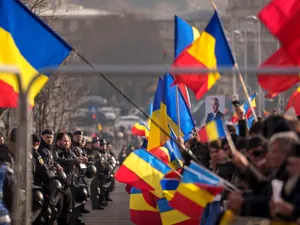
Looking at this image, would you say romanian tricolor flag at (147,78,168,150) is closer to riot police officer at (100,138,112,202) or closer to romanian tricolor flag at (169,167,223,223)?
romanian tricolor flag at (169,167,223,223)

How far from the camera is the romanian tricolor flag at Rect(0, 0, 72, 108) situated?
11906 mm

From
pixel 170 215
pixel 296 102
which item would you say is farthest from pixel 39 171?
pixel 296 102

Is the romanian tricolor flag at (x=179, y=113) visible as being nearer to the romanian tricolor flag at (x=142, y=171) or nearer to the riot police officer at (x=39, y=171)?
the riot police officer at (x=39, y=171)

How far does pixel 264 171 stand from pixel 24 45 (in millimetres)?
3251

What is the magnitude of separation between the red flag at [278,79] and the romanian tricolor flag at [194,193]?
880 mm

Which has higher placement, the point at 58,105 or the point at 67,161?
the point at 67,161

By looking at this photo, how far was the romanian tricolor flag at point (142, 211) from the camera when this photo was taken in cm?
1652

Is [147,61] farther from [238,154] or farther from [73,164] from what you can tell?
[238,154]

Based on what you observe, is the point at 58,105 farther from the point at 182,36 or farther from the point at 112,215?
the point at 182,36

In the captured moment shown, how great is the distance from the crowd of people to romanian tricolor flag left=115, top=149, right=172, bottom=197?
5.05 ft

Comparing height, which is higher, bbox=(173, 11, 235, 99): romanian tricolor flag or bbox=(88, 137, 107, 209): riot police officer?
bbox=(173, 11, 235, 99): romanian tricolor flag

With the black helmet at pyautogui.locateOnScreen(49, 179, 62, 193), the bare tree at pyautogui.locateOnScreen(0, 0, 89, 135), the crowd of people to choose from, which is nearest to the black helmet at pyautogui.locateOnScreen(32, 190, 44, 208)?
the black helmet at pyautogui.locateOnScreen(49, 179, 62, 193)

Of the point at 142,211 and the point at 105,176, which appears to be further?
the point at 105,176

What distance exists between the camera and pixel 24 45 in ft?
41.3
